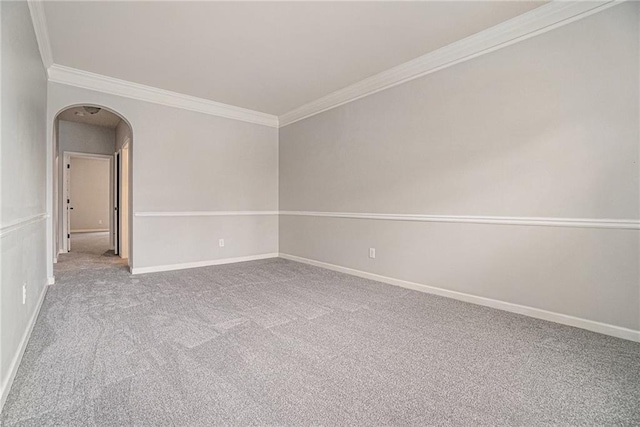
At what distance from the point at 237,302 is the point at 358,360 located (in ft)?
5.04

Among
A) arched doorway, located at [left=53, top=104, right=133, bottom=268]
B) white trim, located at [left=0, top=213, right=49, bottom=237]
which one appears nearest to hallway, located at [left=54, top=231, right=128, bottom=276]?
arched doorway, located at [left=53, top=104, right=133, bottom=268]

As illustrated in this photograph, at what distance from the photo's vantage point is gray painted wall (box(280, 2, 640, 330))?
7.13 feet

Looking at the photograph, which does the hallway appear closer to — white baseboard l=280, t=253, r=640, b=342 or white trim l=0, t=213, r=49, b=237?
white trim l=0, t=213, r=49, b=237

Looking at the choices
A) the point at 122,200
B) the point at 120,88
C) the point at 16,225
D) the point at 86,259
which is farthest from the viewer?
the point at 122,200

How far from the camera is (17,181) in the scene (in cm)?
188

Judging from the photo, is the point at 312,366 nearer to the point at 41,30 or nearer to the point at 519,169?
the point at 519,169

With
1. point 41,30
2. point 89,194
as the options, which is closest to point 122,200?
point 41,30

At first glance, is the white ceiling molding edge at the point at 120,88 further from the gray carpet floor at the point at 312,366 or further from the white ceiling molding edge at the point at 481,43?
the gray carpet floor at the point at 312,366

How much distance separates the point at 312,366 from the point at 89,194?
10894 millimetres

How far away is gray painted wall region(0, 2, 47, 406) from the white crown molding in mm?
113

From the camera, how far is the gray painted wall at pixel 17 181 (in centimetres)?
156

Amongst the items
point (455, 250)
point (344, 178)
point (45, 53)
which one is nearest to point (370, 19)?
point (344, 178)

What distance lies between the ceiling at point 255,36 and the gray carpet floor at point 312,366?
8.45 feet

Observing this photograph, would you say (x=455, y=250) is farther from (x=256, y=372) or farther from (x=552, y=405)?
(x=256, y=372)
